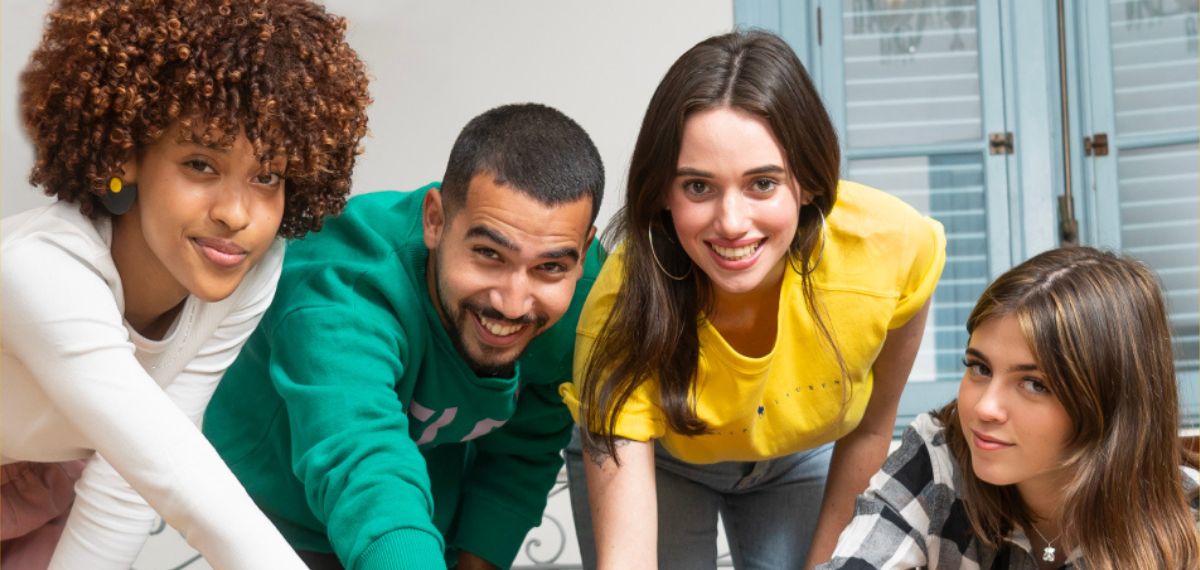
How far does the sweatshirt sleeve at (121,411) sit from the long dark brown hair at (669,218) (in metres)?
0.58

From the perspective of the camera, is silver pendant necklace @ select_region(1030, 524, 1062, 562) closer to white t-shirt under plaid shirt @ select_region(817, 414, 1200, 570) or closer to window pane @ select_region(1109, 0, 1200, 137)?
white t-shirt under plaid shirt @ select_region(817, 414, 1200, 570)

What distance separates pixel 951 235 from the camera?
3.75 m

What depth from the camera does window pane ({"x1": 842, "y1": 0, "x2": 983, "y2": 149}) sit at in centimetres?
376

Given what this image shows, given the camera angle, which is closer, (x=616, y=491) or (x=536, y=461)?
(x=616, y=491)

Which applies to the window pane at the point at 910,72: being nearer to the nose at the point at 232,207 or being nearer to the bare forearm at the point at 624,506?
the bare forearm at the point at 624,506

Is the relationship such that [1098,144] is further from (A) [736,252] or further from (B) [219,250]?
(B) [219,250]

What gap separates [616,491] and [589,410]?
0.12 m

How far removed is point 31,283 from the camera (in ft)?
5.11

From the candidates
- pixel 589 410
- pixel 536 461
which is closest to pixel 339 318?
pixel 589 410

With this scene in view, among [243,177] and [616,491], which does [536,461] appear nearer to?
[616,491]

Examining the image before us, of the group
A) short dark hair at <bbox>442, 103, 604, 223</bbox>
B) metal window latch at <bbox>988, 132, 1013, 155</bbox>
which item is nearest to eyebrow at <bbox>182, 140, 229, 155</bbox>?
short dark hair at <bbox>442, 103, 604, 223</bbox>

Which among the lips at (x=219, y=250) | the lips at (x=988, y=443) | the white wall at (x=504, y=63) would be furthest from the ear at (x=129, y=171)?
the white wall at (x=504, y=63)

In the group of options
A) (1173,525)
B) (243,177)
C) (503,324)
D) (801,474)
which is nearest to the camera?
(243,177)

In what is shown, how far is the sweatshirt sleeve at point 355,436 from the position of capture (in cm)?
169
